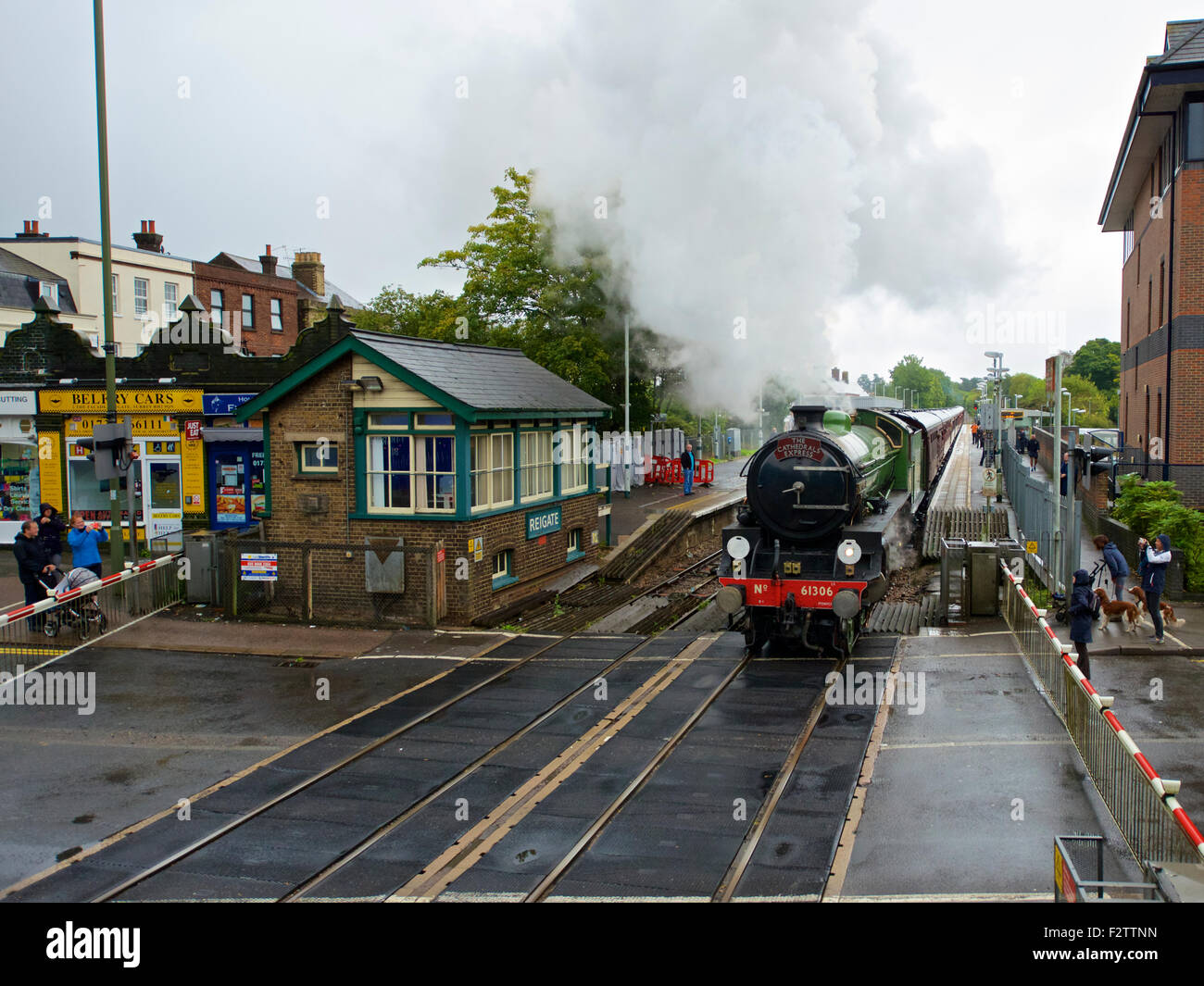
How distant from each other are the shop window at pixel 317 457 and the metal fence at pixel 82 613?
7.93ft

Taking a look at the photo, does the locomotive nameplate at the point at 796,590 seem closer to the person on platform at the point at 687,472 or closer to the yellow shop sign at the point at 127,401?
the yellow shop sign at the point at 127,401

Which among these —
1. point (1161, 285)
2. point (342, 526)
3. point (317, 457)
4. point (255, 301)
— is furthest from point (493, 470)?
point (255, 301)

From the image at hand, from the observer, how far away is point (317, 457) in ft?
49.3

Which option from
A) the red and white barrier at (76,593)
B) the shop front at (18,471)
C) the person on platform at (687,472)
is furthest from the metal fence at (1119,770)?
the person on platform at (687,472)

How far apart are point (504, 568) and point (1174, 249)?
14320 mm

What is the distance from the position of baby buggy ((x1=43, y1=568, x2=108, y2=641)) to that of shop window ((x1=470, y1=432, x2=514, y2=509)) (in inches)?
200

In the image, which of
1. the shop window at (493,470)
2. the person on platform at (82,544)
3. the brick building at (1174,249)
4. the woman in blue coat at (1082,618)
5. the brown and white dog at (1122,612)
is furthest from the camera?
the brick building at (1174,249)

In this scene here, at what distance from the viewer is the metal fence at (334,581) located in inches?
549

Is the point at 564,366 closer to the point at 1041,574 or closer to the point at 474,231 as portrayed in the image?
the point at 474,231

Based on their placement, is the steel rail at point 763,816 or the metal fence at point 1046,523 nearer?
the steel rail at point 763,816

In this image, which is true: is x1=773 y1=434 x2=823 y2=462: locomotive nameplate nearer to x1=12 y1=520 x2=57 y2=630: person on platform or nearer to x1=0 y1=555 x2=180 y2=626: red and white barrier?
x1=0 y1=555 x2=180 y2=626: red and white barrier

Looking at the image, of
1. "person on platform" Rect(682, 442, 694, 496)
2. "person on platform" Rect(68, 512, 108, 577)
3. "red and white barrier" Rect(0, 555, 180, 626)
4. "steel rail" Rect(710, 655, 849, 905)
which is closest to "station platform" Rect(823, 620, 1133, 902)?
"steel rail" Rect(710, 655, 849, 905)

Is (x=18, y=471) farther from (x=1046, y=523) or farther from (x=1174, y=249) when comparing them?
(x=1174, y=249)
